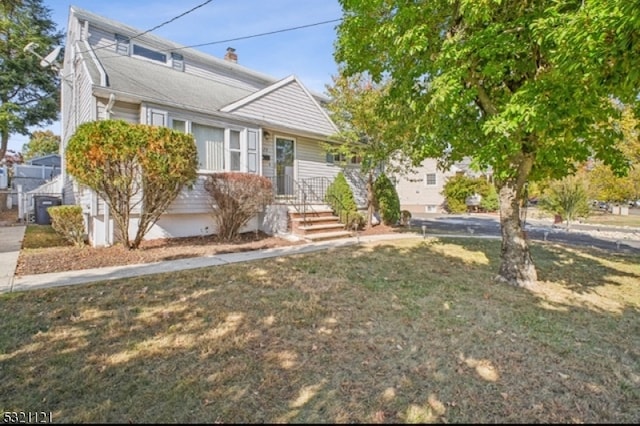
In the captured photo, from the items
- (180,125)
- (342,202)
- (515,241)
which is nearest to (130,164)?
(180,125)

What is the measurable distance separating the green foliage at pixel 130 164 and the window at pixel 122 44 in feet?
25.0

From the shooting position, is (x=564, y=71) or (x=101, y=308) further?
(x=101, y=308)

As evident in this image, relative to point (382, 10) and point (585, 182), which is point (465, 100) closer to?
point (382, 10)

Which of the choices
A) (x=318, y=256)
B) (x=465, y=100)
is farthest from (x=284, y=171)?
(x=465, y=100)

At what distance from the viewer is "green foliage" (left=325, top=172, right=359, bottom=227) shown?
11781 millimetres

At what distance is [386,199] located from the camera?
46.1 feet

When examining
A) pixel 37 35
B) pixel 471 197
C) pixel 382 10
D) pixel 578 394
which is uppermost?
pixel 37 35

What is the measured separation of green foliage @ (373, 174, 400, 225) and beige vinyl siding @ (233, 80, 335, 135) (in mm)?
2935

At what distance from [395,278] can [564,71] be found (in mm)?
3898

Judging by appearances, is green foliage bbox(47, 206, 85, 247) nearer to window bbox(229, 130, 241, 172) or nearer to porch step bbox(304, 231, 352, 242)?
window bbox(229, 130, 241, 172)

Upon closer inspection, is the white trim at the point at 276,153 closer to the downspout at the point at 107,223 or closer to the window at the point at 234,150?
the window at the point at 234,150

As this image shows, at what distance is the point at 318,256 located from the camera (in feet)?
25.0

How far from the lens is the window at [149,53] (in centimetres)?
1306

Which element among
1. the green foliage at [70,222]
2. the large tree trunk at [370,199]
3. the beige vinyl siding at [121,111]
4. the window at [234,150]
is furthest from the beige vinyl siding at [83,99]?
the large tree trunk at [370,199]
